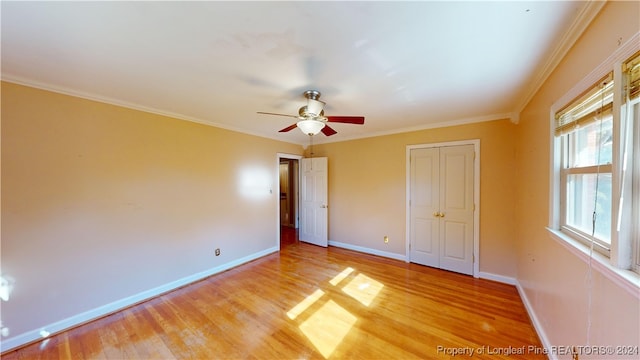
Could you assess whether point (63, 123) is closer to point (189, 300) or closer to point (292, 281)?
point (189, 300)

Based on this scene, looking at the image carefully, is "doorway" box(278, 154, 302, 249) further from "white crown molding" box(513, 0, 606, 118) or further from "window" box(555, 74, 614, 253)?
"window" box(555, 74, 614, 253)

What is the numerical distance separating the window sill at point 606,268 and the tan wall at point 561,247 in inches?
1.6

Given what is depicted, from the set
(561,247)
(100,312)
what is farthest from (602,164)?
(100,312)

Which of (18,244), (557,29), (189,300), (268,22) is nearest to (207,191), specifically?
(189,300)

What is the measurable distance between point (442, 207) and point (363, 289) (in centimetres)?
186

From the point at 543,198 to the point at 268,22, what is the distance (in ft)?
8.65

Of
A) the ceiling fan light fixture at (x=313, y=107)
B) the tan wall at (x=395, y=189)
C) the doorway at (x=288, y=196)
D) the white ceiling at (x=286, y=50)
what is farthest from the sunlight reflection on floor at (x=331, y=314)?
the doorway at (x=288, y=196)

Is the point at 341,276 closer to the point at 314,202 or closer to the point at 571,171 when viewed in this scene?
the point at 314,202

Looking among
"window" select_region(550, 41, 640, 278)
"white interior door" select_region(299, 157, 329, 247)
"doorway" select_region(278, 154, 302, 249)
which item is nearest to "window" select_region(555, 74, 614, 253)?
"window" select_region(550, 41, 640, 278)

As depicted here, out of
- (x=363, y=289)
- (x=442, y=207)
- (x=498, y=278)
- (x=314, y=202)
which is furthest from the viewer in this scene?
(x=314, y=202)

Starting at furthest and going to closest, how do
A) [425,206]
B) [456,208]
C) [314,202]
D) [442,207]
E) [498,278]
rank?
[314,202], [425,206], [442,207], [456,208], [498,278]

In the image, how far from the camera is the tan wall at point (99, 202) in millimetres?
2002

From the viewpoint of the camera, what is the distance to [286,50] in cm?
158

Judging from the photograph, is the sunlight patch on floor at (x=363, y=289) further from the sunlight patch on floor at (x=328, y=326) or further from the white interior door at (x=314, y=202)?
the white interior door at (x=314, y=202)
